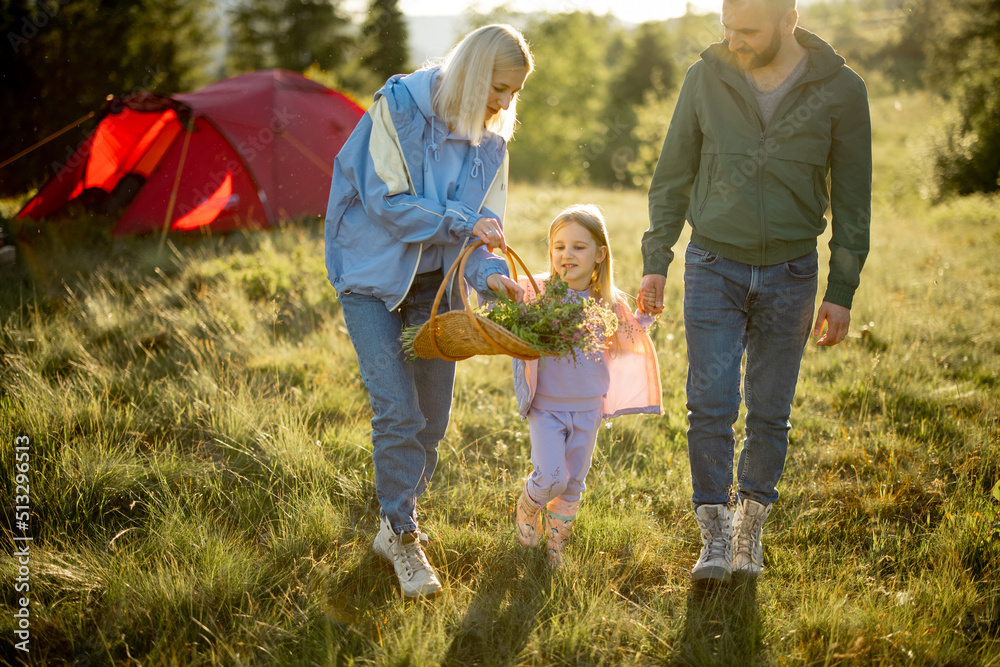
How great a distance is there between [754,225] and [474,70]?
117 cm

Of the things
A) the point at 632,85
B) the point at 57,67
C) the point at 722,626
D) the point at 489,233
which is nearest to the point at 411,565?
the point at 722,626

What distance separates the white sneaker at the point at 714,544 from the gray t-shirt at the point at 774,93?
5.02 ft

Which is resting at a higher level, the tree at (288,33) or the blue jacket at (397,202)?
the tree at (288,33)

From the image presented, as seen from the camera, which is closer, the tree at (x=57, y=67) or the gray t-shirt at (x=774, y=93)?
the gray t-shirt at (x=774, y=93)

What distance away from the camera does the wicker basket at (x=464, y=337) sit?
2.00 m

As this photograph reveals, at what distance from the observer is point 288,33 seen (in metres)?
26.2

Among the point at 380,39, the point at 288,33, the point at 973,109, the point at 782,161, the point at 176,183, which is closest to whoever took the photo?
the point at 782,161

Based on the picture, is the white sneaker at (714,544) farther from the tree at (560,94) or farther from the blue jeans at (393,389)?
the tree at (560,94)

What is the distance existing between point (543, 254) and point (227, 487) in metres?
5.35

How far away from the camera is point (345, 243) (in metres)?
2.39

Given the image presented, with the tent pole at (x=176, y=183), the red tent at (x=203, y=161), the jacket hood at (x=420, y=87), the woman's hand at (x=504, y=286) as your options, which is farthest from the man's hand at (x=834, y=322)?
the tent pole at (x=176, y=183)

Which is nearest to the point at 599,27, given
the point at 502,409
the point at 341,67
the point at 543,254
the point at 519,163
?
the point at 519,163

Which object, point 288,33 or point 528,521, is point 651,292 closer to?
point 528,521

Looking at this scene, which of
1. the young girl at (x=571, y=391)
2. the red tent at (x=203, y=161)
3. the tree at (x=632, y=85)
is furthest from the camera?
the tree at (x=632, y=85)
